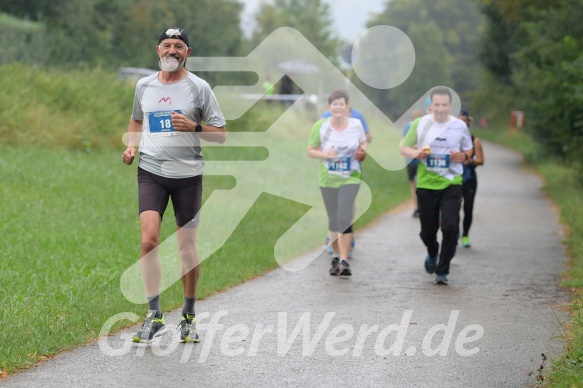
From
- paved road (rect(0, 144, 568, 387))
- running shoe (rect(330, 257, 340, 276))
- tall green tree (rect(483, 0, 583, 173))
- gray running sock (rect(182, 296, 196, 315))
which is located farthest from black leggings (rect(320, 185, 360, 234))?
tall green tree (rect(483, 0, 583, 173))

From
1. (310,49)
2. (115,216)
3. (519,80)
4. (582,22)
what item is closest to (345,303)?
(115,216)

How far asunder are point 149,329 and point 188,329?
30 centimetres

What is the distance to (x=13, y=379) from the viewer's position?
632cm

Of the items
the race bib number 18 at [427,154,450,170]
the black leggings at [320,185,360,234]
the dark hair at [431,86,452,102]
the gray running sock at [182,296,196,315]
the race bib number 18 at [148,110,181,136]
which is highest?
the dark hair at [431,86,452,102]

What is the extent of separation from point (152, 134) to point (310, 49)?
59284mm

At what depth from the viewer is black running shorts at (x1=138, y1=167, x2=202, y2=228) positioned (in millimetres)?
7609

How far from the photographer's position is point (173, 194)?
7.73 metres

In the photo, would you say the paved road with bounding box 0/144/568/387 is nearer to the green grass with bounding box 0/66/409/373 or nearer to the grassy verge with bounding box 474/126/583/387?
the grassy verge with bounding box 474/126/583/387

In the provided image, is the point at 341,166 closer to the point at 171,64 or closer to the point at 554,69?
the point at 171,64

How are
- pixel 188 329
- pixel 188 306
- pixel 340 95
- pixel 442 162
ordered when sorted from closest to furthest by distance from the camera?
pixel 188 329 → pixel 188 306 → pixel 442 162 → pixel 340 95

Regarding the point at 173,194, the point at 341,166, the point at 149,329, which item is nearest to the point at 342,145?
the point at 341,166

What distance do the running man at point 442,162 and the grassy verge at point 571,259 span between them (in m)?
1.27

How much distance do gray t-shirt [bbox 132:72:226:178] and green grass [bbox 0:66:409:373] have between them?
52.5 inches

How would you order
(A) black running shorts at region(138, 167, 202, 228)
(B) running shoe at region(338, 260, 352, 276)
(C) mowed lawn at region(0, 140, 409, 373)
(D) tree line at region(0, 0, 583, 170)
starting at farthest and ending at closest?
(D) tree line at region(0, 0, 583, 170), (B) running shoe at region(338, 260, 352, 276), (C) mowed lawn at region(0, 140, 409, 373), (A) black running shorts at region(138, 167, 202, 228)
